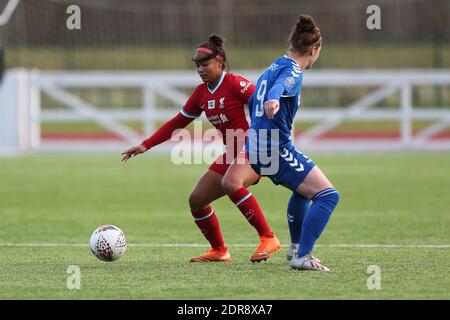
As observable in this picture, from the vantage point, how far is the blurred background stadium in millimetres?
27297

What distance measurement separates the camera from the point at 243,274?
8.18 m

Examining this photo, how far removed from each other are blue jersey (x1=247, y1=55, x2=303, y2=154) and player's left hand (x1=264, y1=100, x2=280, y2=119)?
37cm

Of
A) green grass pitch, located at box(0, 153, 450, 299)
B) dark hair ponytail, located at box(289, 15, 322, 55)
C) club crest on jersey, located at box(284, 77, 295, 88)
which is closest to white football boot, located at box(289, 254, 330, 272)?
A: green grass pitch, located at box(0, 153, 450, 299)

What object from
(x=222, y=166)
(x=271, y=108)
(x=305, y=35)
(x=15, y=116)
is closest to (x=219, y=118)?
(x=222, y=166)

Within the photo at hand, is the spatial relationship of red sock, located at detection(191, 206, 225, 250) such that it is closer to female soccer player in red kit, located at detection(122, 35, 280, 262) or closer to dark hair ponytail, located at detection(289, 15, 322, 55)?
female soccer player in red kit, located at detection(122, 35, 280, 262)

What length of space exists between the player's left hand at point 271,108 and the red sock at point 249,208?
1.25 m

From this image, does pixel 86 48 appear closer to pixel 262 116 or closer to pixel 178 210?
pixel 178 210

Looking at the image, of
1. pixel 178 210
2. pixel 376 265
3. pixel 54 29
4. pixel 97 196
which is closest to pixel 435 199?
pixel 178 210

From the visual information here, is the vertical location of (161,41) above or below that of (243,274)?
above

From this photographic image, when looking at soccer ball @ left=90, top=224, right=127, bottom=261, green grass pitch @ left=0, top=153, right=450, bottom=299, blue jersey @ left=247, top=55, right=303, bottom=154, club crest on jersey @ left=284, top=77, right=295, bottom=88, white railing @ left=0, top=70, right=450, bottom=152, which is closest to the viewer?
green grass pitch @ left=0, top=153, right=450, bottom=299

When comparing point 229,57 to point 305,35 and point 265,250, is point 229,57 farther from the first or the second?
point 305,35

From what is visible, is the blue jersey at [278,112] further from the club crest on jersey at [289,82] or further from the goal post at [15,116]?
the goal post at [15,116]

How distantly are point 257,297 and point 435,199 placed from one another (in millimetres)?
8324
